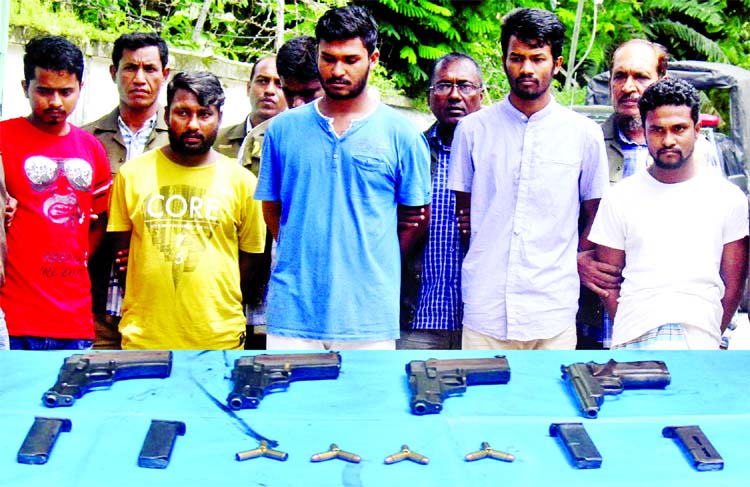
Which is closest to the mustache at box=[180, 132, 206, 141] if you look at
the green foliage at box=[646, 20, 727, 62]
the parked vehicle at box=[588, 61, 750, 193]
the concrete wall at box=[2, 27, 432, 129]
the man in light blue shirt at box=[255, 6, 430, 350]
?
the man in light blue shirt at box=[255, 6, 430, 350]

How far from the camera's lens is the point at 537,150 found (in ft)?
11.0

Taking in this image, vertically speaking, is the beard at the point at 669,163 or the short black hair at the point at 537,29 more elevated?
the short black hair at the point at 537,29

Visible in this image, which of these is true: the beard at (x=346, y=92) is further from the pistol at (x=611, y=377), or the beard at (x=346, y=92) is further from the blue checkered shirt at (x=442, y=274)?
the pistol at (x=611, y=377)

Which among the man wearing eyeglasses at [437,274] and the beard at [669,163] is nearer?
the beard at [669,163]

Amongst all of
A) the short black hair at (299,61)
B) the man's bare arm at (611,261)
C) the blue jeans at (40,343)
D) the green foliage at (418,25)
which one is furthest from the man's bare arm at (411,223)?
the green foliage at (418,25)

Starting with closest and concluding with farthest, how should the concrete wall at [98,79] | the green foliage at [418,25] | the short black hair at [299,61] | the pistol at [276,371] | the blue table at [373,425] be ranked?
the blue table at [373,425]
the pistol at [276,371]
the short black hair at [299,61]
the concrete wall at [98,79]
the green foliage at [418,25]

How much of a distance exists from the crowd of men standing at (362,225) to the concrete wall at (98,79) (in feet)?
6.07

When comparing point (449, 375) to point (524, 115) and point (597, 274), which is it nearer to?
point (597, 274)

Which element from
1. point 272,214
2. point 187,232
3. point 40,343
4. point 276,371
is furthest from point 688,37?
point 276,371

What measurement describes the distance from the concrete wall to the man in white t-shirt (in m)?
3.06

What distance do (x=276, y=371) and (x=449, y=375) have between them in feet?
1.61

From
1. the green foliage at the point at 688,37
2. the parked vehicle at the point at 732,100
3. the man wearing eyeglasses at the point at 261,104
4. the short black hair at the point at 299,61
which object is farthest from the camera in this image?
the green foliage at the point at 688,37

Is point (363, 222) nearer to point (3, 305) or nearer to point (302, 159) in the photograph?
point (302, 159)

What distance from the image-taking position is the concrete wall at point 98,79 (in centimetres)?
559
